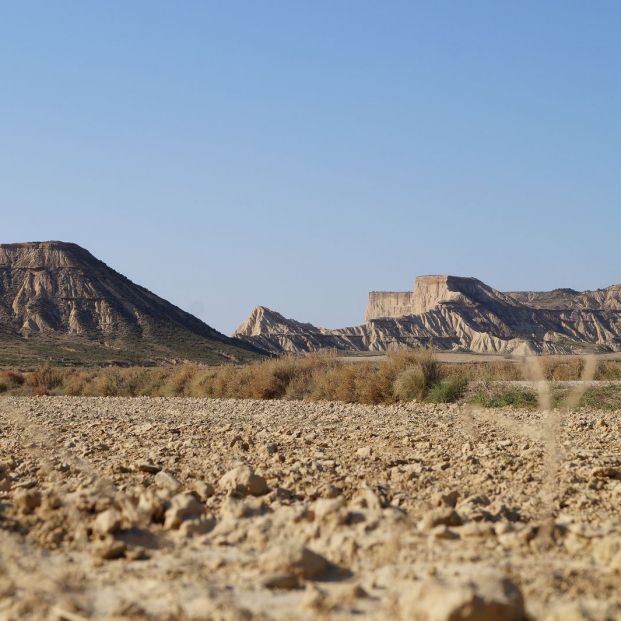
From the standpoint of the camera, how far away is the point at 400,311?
157 meters

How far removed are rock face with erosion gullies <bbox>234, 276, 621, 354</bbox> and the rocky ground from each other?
104m

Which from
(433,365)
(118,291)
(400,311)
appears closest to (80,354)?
(118,291)

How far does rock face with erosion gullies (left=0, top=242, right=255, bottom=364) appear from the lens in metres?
76.4

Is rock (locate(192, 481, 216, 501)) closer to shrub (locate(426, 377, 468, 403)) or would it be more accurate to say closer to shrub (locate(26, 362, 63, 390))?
shrub (locate(426, 377, 468, 403))

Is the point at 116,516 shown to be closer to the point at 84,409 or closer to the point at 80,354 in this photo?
the point at 84,409

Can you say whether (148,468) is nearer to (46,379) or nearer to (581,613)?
(581,613)

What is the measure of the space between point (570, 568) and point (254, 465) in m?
4.19

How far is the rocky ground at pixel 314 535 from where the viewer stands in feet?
13.1

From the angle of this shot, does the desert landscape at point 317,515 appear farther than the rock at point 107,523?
No

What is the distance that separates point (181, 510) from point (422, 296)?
146428mm

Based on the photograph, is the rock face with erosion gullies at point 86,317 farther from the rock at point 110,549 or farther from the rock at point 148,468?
the rock at point 110,549

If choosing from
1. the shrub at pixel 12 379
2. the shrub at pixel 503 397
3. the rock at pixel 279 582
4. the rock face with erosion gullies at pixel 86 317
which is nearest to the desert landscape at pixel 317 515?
the rock at pixel 279 582

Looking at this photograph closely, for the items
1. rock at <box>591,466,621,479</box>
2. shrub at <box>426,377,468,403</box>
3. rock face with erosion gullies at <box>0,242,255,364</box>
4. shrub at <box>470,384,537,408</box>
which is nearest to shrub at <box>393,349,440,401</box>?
shrub at <box>426,377,468,403</box>

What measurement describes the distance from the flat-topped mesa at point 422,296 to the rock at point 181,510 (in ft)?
436
